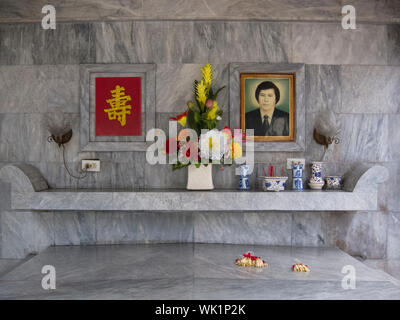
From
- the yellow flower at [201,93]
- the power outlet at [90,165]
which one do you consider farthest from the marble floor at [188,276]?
the yellow flower at [201,93]

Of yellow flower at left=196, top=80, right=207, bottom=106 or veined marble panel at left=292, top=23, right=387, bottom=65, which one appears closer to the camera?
yellow flower at left=196, top=80, right=207, bottom=106

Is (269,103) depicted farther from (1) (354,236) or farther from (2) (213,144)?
(1) (354,236)

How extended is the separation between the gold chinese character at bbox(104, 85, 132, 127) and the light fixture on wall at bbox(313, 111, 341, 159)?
4.90 feet

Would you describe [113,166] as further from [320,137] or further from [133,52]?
[320,137]

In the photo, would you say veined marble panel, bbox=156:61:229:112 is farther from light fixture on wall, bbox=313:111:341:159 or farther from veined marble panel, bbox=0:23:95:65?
light fixture on wall, bbox=313:111:341:159

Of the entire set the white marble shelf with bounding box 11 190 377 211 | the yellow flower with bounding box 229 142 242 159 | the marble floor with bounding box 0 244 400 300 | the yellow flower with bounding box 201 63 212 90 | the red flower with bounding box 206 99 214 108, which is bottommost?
the marble floor with bounding box 0 244 400 300

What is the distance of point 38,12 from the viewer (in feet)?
8.89

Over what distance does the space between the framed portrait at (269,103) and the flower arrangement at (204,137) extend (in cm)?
16

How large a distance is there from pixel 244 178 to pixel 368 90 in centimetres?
125

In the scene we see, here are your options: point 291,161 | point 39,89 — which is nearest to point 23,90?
point 39,89

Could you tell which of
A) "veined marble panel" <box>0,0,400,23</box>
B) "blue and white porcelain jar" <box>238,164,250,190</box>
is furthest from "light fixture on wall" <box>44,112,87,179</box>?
"blue and white porcelain jar" <box>238,164,250,190</box>

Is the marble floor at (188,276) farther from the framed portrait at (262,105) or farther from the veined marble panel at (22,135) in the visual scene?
the framed portrait at (262,105)

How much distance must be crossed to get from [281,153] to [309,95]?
517 millimetres

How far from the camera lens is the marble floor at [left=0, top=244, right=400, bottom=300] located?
69.6 inches
